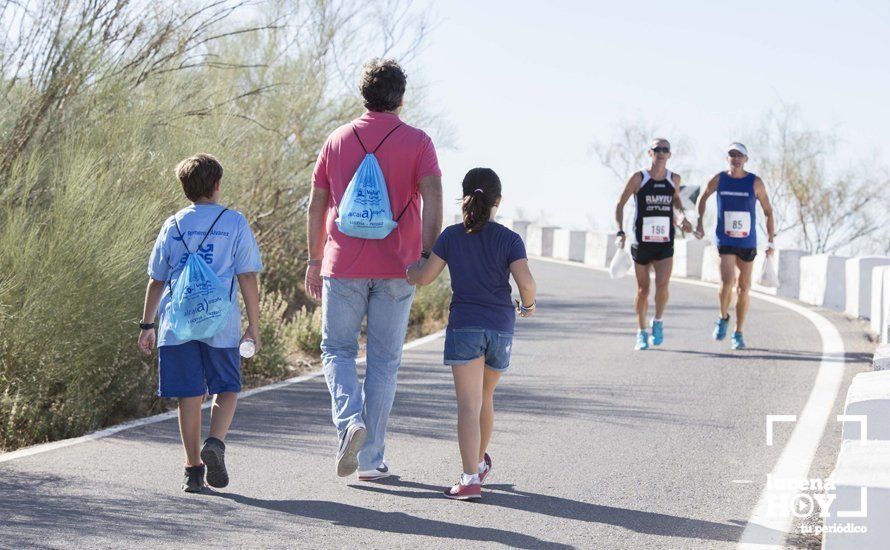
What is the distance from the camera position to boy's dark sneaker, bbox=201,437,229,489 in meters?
6.64

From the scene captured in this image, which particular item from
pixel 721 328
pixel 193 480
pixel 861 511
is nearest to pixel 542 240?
pixel 721 328

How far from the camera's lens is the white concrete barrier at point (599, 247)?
34.1 meters

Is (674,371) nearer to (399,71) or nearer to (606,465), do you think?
(606,465)

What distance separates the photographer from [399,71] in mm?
6961

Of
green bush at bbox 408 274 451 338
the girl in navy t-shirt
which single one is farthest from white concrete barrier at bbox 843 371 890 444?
green bush at bbox 408 274 451 338

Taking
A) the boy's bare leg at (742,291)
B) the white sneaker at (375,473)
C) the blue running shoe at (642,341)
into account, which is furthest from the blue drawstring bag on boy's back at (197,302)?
the boy's bare leg at (742,291)

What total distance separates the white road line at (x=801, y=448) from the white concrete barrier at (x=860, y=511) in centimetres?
82

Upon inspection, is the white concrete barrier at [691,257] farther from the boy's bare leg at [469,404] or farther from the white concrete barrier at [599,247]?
the boy's bare leg at [469,404]

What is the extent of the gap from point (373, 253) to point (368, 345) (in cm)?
50

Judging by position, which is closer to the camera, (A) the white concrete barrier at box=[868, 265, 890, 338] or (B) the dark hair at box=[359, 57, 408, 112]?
(B) the dark hair at box=[359, 57, 408, 112]

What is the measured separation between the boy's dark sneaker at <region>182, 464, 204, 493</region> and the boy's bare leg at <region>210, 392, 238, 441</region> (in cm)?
18

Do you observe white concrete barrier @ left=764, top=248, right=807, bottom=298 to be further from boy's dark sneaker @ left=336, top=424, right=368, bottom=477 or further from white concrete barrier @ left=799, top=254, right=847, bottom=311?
boy's dark sneaker @ left=336, top=424, right=368, bottom=477

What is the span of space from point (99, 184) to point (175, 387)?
9.07 ft

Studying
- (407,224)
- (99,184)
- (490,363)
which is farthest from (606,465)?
(99,184)
